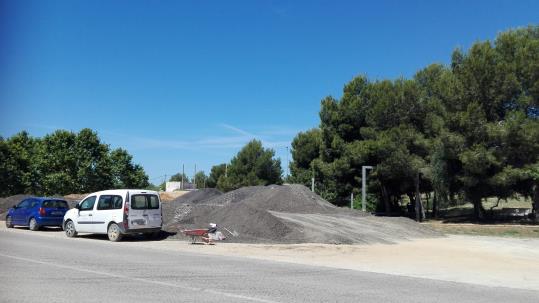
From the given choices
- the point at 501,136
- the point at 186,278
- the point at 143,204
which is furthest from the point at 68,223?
the point at 501,136

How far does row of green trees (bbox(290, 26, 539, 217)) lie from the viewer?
→ 1455 inches

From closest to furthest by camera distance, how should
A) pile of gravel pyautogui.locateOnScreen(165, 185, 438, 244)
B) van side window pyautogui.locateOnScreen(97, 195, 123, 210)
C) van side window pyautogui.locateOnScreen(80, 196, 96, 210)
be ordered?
1. van side window pyautogui.locateOnScreen(97, 195, 123, 210)
2. pile of gravel pyautogui.locateOnScreen(165, 185, 438, 244)
3. van side window pyautogui.locateOnScreen(80, 196, 96, 210)

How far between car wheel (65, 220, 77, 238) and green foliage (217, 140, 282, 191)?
190 feet

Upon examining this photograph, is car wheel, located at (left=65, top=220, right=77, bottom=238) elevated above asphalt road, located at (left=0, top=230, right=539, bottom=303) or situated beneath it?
elevated above

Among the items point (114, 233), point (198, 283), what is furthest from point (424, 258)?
point (114, 233)

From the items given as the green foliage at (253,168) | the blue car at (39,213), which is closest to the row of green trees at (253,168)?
the green foliage at (253,168)

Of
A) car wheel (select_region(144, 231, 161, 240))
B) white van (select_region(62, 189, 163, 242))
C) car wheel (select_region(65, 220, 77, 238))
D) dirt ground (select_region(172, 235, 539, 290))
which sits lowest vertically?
dirt ground (select_region(172, 235, 539, 290))

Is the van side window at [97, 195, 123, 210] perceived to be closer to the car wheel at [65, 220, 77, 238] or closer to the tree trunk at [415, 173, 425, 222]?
the car wheel at [65, 220, 77, 238]

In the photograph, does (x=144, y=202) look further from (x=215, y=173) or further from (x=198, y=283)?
(x=215, y=173)

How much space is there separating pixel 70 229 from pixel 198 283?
43.9 ft

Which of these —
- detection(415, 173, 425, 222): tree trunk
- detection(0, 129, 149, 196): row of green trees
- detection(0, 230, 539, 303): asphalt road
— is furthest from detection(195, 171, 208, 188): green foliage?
detection(0, 230, 539, 303): asphalt road

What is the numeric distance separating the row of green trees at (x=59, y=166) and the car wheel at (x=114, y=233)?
→ 3251 centimetres

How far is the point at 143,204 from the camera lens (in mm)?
20656

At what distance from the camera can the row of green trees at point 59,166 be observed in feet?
165
